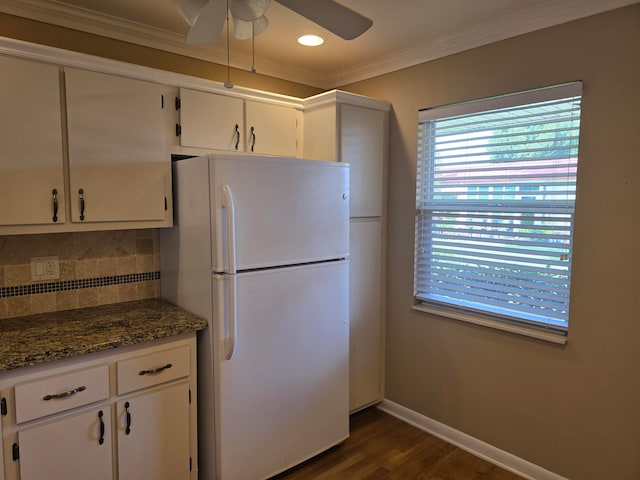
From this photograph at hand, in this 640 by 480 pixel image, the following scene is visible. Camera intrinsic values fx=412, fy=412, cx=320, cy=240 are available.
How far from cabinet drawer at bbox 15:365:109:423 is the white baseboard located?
1.93 metres

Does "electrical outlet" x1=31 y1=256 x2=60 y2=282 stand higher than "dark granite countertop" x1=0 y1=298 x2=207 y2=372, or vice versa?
"electrical outlet" x1=31 y1=256 x2=60 y2=282

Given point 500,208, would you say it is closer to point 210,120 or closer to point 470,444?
point 470,444

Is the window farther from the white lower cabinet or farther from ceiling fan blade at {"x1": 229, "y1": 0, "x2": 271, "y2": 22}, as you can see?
the white lower cabinet

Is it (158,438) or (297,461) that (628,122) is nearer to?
(297,461)

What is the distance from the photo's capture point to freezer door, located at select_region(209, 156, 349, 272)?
189 centimetres

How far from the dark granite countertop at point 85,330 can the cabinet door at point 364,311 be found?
1.11 metres

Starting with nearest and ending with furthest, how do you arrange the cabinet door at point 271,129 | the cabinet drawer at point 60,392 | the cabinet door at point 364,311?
1. the cabinet drawer at point 60,392
2. the cabinet door at point 271,129
3. the cabinet door at point 364,311

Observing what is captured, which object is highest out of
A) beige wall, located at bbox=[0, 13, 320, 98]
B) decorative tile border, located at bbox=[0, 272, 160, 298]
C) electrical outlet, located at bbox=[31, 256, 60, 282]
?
beige wall, located at bbox=[0, 13, 320, 98]

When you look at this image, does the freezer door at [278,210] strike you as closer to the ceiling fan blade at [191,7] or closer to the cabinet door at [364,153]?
the cabinet door at [364,153]

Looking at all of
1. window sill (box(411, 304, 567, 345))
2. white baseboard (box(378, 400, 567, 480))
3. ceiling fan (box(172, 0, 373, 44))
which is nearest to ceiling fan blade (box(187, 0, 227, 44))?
ceiling fan (box(172, 0, 373, 44))

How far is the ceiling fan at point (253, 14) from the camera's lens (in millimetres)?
1396

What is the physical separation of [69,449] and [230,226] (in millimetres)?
1139

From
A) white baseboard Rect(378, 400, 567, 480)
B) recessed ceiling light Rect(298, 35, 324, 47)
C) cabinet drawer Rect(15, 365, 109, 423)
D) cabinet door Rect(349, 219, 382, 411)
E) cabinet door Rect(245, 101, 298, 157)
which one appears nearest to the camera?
cabinet drawer Rect(15, 365, 109, 423)

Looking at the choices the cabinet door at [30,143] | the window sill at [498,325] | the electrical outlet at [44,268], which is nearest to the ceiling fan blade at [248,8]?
the cabinet door at [30,143]
